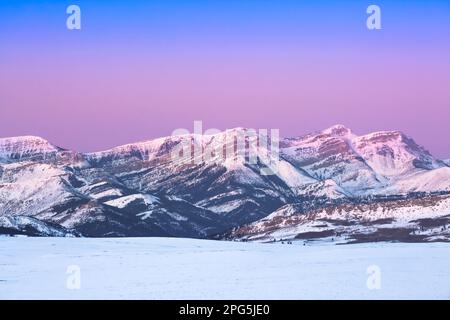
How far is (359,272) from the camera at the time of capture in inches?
2741

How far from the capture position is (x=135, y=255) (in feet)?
316

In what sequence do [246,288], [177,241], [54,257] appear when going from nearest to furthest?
1. [246,288]
2. [54,257]
3. [177,241]

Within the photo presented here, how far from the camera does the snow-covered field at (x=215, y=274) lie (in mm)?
55938

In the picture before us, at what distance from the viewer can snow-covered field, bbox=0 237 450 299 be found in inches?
2202

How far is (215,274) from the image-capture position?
2817 inches

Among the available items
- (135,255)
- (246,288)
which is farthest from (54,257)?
(246,288)
